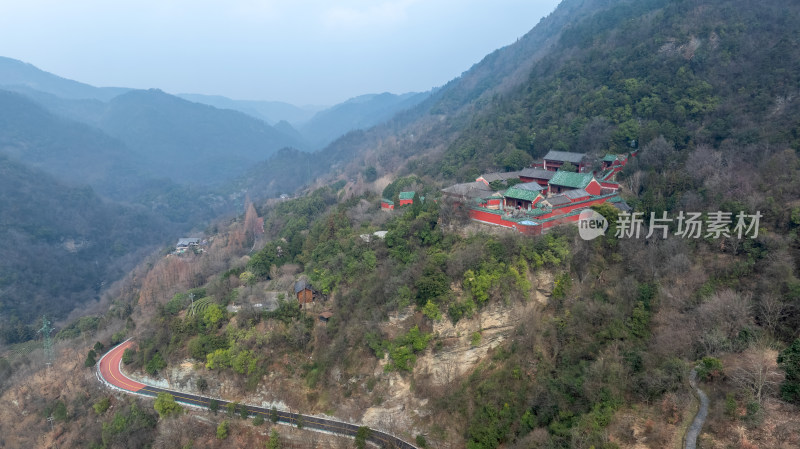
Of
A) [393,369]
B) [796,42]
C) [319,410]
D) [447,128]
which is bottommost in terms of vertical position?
[319,410]


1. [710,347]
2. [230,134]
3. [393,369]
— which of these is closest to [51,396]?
[393,369]

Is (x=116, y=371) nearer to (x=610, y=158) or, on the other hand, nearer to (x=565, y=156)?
(x=565, y=156)

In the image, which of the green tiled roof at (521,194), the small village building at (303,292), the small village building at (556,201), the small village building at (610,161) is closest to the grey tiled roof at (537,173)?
the small village building at (610,161)

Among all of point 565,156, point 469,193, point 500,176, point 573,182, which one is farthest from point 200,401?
point 565,156

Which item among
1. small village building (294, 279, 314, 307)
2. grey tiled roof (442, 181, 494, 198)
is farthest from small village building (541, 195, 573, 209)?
small village building (294, 279, 314, 307)

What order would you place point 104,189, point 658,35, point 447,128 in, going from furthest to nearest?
point 104,189 → point 447,128 → point 658,35

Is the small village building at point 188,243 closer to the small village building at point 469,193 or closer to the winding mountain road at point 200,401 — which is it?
the winding mountain road at point 200,401

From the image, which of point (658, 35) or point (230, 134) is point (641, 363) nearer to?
point (658, 35)
